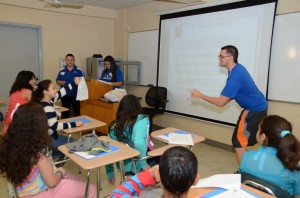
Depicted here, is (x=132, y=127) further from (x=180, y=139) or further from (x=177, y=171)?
(x=177, y=171)

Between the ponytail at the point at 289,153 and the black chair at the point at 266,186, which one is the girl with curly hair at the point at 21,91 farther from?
the ponytail at the point at 289,153

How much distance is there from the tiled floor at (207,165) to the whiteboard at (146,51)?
67.1 inches

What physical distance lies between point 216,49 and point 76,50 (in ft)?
10.7

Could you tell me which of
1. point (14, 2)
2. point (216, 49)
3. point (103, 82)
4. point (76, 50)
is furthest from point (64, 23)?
point (216, 49)

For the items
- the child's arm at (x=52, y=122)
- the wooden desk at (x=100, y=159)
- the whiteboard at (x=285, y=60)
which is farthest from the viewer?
the whiteboard at (x=285, y=60)

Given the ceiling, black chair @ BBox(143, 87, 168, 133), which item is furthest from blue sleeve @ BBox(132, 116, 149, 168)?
the ceiling

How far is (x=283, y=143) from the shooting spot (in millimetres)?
1460

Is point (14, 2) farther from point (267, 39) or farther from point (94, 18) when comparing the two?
point (267, 39)

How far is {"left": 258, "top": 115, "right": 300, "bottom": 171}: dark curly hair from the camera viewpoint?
1.43 metres

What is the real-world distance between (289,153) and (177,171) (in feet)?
2.80

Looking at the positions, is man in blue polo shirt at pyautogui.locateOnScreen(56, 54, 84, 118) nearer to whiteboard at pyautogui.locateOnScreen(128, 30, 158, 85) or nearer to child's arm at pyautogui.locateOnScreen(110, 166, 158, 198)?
whiteboard at pyautogui.locateOnScreen(128, 30, 158, 85)

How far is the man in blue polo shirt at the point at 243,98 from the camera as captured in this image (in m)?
2.70

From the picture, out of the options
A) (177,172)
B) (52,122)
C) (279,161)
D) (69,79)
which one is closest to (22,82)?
(52,122)

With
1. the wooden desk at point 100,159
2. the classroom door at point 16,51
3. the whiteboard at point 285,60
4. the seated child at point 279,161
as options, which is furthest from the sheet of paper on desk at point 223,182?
the classroom door at point 16,51
